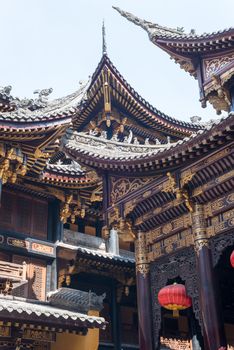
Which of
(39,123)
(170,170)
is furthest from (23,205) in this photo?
(170,170)

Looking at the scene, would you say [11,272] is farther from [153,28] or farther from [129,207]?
[153,28]

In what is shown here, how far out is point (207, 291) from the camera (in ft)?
Answer: 33.6

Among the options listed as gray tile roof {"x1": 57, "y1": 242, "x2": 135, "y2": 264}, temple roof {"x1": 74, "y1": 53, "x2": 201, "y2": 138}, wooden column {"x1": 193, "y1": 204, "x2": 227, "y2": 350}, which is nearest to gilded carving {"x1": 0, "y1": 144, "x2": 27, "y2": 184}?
gray tile roof {"x1": 57, "y1": 242, "x2": 135, "y2": 264}

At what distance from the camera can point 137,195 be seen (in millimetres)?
12430

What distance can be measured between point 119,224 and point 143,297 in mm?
1976

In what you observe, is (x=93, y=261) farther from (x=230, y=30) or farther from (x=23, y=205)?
(x=230, y=30)

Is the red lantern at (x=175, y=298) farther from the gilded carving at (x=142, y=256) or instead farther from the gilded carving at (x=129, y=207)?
the gilded carving at (x=129, y=207)

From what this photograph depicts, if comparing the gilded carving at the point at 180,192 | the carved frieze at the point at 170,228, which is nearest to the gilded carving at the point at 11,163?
the carved frieze at the point at 170,228

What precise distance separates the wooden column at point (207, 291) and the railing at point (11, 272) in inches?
194

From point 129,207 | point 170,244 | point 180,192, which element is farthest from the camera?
point 129,207

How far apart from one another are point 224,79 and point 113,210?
5.01m

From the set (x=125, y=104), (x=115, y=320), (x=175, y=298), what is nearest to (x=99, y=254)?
(x=115, y=320)

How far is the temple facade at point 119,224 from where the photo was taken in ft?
35.3

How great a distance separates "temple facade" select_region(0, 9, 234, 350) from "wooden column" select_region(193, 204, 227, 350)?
2 centimetres
